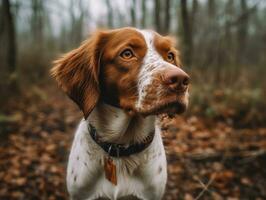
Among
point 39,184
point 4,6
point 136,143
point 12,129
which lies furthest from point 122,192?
point 4,6

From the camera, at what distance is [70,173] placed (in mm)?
2627

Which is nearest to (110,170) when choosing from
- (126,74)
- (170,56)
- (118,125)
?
(118,125)

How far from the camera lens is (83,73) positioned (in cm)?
248

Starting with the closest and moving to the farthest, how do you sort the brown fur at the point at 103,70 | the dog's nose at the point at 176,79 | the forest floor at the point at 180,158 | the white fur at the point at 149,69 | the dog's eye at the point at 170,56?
the dog's nose at the point at 176,79 → the white fur at the point at 149,69 → the brown fur at the point at 103,70 → the dog's eye at the point at 170,56 → the forest floor at the point at 180,158

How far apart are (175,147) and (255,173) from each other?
1.23 m

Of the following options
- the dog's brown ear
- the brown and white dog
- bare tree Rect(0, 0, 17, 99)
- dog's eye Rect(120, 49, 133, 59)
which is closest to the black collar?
the brown and white dog

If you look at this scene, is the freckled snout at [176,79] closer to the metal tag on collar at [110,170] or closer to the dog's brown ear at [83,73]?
the dog's brown ear at [83,73]

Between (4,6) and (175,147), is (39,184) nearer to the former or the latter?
(175,147)

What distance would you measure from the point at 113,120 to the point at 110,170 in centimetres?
37

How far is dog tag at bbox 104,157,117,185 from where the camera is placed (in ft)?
7.89

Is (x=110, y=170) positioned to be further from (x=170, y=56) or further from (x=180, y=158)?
(x=180, y=158)

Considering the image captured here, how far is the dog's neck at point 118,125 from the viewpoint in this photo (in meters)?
2.50

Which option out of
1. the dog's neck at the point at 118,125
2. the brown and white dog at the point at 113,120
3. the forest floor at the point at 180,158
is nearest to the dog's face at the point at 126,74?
the brown and white dog at the point at 113,120

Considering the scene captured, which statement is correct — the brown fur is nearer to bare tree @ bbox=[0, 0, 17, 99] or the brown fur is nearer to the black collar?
the black collar
